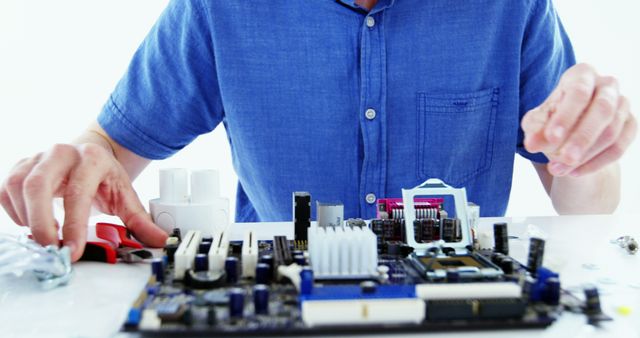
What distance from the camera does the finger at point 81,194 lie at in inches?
36.9

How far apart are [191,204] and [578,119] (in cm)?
61

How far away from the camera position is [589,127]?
2.89ft

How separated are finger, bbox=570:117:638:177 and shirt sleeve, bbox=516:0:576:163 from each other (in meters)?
0.51

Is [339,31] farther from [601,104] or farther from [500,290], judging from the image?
[500,290]

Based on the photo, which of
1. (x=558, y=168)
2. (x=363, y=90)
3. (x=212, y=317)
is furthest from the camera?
(x=363, y=90)

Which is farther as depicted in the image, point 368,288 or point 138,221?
point 138,221

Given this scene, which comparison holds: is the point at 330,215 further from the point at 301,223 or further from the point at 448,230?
the point at 448,230

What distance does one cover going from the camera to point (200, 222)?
1053 millimetres

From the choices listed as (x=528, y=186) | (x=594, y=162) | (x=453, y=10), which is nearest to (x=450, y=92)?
(x=453, y=10)

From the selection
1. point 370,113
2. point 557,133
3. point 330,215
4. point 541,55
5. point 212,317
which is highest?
point 541,55

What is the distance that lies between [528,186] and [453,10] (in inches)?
60.1

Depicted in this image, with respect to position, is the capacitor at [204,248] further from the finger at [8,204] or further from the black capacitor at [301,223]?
the finger at [8,204]

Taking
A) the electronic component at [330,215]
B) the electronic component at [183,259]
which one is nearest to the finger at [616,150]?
the electronic component at [330,215]

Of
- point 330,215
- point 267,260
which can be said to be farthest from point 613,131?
point 267,260
